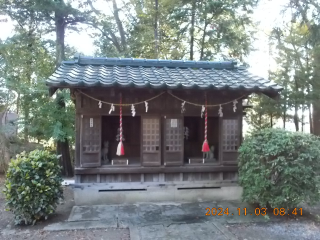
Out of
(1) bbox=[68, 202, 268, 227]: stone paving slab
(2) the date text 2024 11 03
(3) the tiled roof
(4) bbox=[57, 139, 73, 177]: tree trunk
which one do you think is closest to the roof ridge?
(3) the tiled roof

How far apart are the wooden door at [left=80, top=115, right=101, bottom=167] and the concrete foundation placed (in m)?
0.64

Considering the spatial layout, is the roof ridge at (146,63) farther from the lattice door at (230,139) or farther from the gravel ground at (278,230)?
the gravel ground at (278,230)

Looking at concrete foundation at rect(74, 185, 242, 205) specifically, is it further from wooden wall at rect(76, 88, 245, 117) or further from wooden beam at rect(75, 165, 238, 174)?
wooden wall at rect(76, 88, 245, 117)

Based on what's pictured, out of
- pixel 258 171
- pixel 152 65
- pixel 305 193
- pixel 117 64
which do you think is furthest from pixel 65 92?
pixel 305 193

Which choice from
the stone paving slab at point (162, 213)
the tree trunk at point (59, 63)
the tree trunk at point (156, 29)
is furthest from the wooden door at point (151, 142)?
the tree trunk at point (156, 29)

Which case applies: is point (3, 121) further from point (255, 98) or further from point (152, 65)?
point (255, 98)

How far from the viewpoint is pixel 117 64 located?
7629 mm

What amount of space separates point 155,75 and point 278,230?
4.38m

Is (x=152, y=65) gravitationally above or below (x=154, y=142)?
above

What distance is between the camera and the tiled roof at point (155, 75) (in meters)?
5.95

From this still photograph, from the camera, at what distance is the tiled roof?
5945 millimetres

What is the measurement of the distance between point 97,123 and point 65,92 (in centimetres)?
395

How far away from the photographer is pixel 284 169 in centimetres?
545

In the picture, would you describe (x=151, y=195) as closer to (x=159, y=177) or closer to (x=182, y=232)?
(x=159, y=177)
